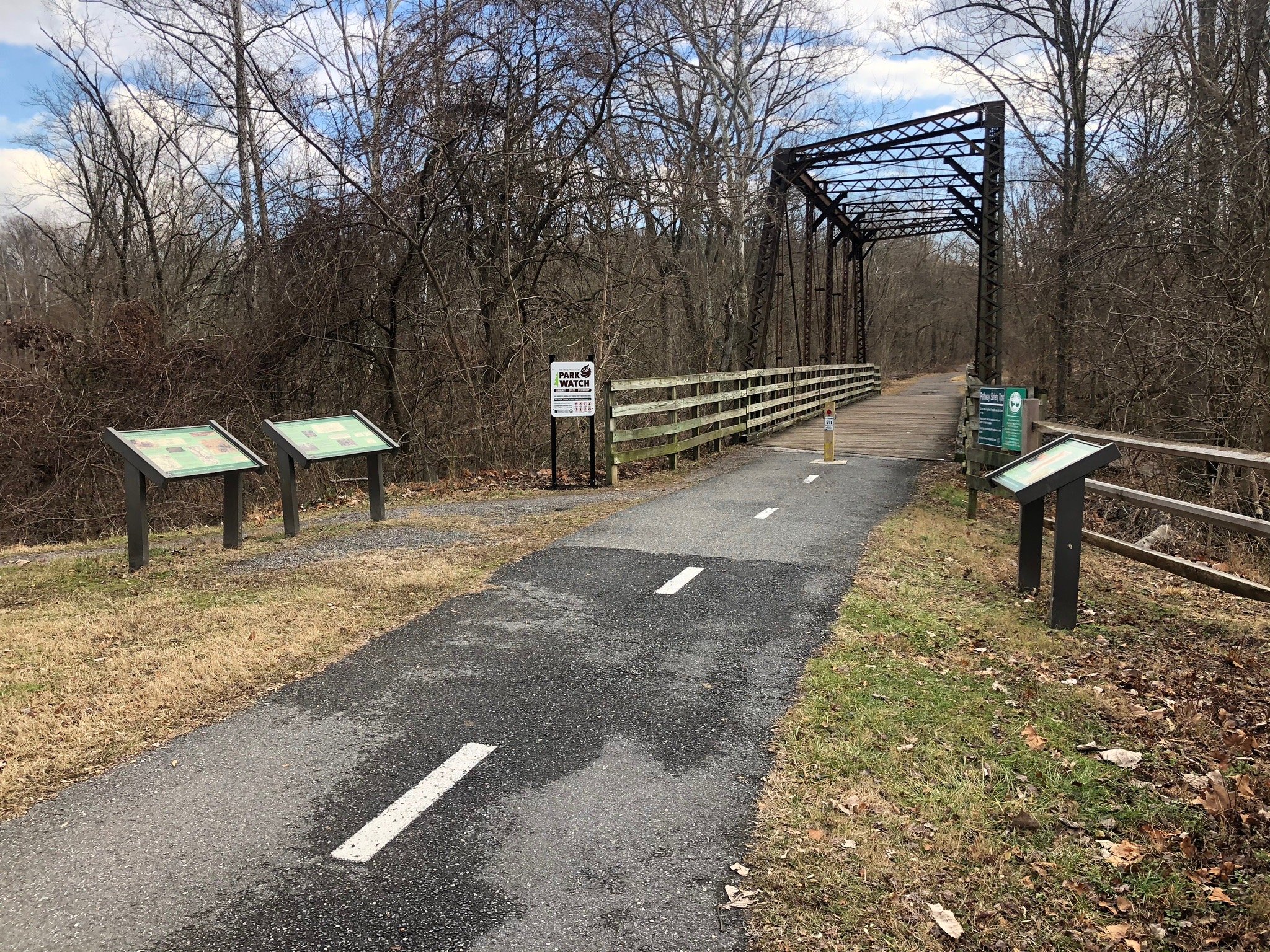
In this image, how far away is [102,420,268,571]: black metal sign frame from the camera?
702cm

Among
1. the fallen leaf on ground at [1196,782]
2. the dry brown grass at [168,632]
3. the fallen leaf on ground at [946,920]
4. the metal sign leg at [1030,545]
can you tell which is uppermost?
the metal sign leg at [1030,545]

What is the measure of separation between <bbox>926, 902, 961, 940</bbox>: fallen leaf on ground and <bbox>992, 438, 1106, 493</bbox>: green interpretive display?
3616 millimetres

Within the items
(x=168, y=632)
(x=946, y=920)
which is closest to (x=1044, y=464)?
(x=946, y=920)

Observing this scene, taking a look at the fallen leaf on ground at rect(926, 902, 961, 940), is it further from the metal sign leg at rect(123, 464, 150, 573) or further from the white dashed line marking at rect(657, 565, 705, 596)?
the metal sign leg at rect(123, 464, 150, 573)

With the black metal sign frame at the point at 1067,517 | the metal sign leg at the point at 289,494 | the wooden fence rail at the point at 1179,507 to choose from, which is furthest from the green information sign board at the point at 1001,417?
the metal sign leg at the point at 289,494

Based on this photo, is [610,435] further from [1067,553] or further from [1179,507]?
[1179,507]

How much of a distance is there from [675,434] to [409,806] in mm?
11395

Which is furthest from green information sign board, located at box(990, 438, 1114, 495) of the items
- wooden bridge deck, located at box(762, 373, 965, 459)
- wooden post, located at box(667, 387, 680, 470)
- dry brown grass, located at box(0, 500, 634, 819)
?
wooden bridge deck, located at box(762, 373, 965, 459)

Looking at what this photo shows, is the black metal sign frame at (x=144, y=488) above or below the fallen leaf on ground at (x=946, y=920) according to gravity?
above

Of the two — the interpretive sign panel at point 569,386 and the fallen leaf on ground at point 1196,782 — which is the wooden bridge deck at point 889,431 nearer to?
the interpretive sign panel at point 569,386

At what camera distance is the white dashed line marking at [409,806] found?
3.13m

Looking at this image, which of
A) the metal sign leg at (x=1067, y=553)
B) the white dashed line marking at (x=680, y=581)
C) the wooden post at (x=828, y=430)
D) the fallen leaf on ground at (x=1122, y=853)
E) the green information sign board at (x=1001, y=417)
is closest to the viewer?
the fallen leaf on ground at (x=1122, y=853)

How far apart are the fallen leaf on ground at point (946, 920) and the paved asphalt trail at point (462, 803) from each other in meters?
0.65

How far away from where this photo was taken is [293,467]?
870cm
